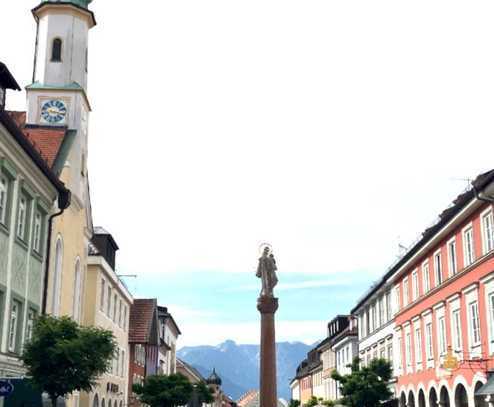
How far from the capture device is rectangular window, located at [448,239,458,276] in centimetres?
3628

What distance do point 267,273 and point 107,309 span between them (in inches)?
906

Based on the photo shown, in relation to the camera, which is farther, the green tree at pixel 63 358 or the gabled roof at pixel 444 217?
the gabled roof at pixel 444 217

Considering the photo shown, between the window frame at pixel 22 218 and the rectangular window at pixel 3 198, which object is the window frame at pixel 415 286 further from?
the rectangular window at pixel 3 198

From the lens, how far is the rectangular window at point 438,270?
39.0 m


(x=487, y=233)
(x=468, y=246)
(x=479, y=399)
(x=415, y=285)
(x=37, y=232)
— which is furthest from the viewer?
(x=415, y=285)

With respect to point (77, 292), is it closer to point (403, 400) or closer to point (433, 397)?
point (433, 397)

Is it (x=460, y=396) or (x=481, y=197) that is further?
(x=460, y=396)

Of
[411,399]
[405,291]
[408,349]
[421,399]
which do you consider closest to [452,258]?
[421,399]

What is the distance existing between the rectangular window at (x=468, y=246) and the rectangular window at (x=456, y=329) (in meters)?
2.65

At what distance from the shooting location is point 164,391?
49.9 meters

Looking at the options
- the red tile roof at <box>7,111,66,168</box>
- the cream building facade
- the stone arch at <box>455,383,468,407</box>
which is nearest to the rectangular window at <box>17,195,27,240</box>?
the cream building facade

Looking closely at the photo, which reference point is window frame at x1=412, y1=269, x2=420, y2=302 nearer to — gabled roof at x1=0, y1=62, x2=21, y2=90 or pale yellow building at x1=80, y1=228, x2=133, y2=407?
pale yellow building at x1=80, y1=228, x2=133, y2=407

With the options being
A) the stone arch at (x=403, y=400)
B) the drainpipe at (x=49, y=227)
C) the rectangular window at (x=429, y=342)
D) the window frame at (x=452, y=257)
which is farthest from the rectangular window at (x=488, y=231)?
the stone arch at (x=403, y=400)

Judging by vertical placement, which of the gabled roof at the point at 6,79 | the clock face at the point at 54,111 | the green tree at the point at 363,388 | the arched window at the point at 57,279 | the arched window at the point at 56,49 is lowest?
the green tree at the point at 363,388
